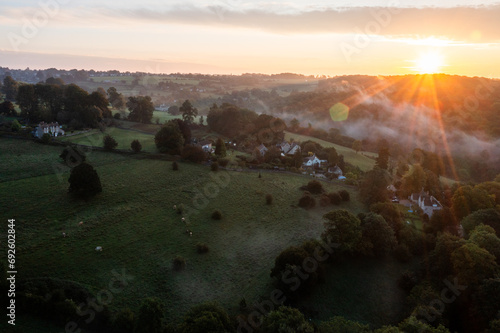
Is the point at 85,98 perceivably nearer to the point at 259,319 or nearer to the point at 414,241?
the point at 259,319

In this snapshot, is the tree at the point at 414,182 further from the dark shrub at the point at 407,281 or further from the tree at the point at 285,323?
the tree at the point at 285,323

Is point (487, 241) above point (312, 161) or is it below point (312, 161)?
below

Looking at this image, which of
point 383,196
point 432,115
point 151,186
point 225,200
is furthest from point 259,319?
point 432,115

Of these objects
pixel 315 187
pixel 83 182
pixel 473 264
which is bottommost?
pixel 473 264

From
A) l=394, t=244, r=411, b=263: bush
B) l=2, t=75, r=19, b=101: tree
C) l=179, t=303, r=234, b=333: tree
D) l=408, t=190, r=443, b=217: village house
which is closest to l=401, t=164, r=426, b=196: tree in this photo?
l=408, t=190, r=443, b=217: village house

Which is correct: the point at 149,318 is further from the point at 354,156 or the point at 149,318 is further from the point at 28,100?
the point at 28,100

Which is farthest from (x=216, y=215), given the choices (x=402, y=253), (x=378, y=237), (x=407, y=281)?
(x=402, y=253)
